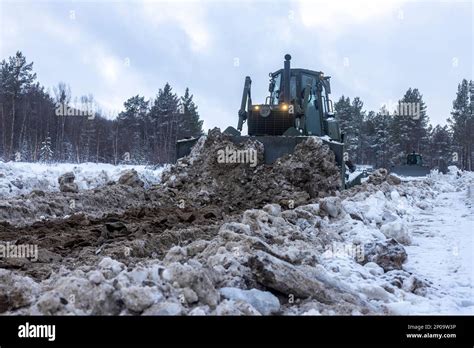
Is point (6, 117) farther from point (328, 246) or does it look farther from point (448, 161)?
point (448, 161)

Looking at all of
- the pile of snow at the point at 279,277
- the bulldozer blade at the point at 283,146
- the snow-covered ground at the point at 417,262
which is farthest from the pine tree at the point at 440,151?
the pile of snow at the point at 279,277

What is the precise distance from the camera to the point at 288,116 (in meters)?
11.8

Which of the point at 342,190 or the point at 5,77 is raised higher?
the point at 5,77

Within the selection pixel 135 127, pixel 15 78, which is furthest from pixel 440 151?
pixel 15 78

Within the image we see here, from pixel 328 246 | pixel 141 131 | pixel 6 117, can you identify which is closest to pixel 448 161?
pixel 141 131

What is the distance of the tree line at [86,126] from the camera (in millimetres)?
39375

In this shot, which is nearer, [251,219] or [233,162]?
[251,219]

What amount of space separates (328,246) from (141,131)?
47.0 metres

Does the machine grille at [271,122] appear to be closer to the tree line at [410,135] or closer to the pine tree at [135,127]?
the pine tree at [135,127]

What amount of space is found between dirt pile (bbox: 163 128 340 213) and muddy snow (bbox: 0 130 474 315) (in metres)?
0.04

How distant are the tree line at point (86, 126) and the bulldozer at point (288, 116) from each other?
1047 inches

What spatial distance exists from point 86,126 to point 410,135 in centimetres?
3555

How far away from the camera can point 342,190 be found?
10.4 m

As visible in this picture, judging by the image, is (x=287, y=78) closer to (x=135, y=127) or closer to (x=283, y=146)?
(x=283, y=146)
